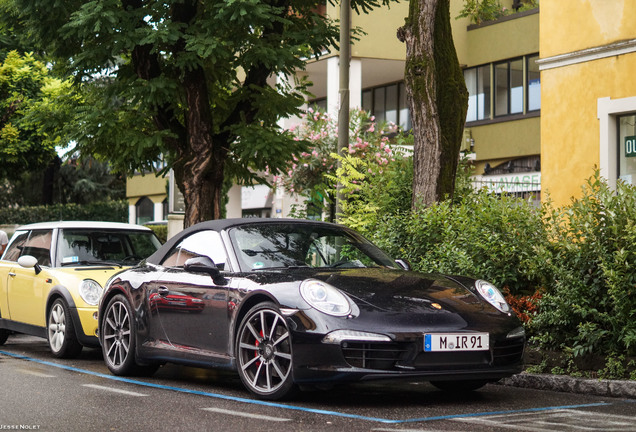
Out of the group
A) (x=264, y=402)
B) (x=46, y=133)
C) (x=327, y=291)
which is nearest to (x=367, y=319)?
(x=327, y=291)

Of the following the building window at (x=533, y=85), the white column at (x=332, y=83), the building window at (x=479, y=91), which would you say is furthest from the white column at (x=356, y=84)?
the building window at (x=533, y=85)

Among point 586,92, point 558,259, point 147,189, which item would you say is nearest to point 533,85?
point 586,92

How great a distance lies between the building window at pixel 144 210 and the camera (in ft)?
181

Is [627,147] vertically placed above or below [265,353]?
above

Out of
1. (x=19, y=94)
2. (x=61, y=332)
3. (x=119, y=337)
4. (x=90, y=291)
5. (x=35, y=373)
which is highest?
(x=19, y=94)

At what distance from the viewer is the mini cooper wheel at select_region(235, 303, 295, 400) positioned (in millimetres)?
7082

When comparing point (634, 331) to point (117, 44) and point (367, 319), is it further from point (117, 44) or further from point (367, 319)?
point (117, 44)

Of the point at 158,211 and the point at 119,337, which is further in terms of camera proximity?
the point at 158,211

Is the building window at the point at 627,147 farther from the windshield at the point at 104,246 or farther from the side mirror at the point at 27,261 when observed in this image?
the side mirror at the point at 27,261

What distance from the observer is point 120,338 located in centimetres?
927

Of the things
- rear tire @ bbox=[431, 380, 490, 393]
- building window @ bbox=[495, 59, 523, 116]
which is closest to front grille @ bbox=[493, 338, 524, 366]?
rear tire @ bbox=[431, 380, 490, 393]

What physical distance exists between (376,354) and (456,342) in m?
0.59

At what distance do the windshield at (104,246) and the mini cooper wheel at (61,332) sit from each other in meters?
0.77

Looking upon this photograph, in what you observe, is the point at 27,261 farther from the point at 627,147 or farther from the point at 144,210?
the point at 144,210
